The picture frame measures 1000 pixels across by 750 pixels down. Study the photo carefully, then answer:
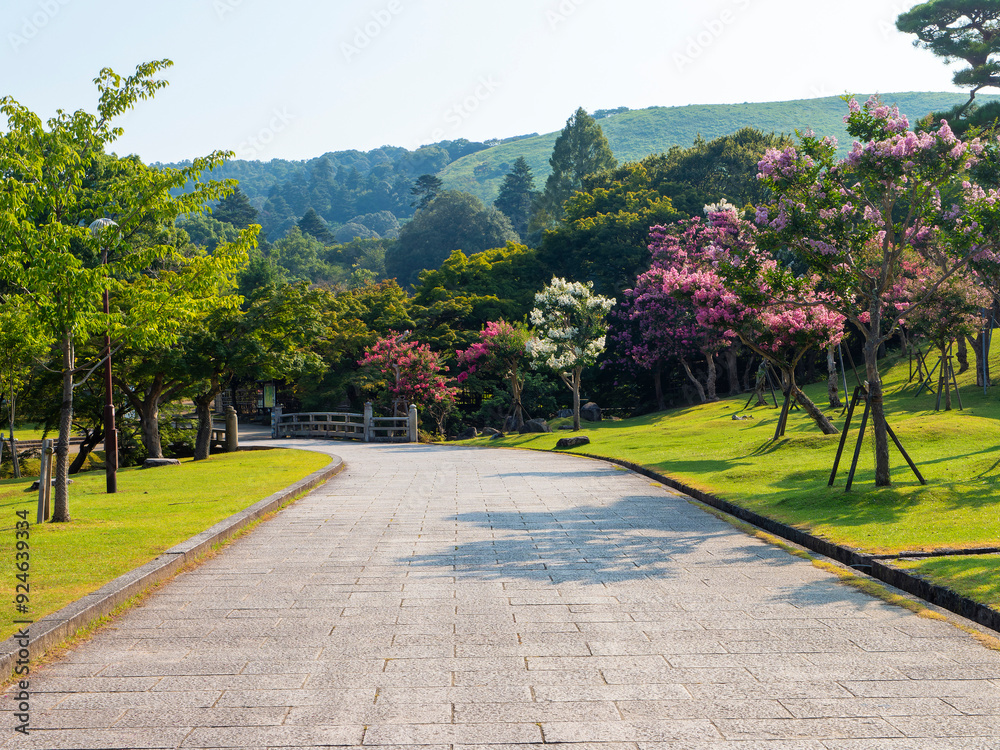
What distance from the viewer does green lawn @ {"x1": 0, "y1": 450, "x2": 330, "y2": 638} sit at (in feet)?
21.1

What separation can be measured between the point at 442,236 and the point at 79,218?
3094 inches

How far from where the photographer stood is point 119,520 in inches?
401

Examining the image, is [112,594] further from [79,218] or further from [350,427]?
Result: [350,427]

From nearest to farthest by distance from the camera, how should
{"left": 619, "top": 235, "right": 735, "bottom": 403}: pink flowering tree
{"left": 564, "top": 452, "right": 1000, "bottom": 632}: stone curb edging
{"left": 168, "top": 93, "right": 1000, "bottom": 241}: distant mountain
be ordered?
{"left": 564, "top": 452, "right": 1000, "bottom": 632}: stone curb edging, {"left": 619, "top": 235, "right": 735, "bottom": 403}: pink flowering tree, {"left": 168, "top": 93, "right": 1000, "bottom": 241}: distant mountain

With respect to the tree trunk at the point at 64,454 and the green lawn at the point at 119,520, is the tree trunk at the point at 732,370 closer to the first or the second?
the green lawn at the point at 119,520

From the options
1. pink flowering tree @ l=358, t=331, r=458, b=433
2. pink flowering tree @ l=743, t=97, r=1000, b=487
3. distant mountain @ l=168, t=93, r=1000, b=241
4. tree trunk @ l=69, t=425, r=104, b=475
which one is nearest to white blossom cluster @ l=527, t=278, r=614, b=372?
pink flowering tree @ l=358, t=331, r=458, b=433

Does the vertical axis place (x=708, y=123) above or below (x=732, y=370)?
above

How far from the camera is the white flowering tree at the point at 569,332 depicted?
31.6 m

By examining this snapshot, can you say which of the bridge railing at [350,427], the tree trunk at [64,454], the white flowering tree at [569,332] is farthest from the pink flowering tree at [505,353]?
the tree trunk at [64,454]

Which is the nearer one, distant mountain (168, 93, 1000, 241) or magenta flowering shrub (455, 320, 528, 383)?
magenta flowering shrub (455, 320, 528, 383)

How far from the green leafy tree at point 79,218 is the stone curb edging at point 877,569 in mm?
8488

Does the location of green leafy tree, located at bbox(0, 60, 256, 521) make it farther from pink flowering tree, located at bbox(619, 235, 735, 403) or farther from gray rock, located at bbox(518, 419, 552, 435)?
pink flowering tree, located at bbox(619, 235, 735, 403)

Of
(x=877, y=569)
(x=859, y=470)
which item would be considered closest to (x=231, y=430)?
(x=859, y=470)

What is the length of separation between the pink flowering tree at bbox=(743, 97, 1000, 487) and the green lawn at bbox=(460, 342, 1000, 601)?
1155mm
